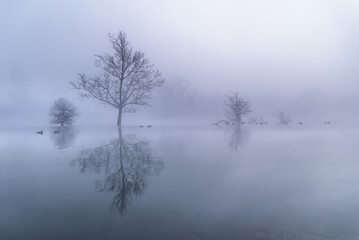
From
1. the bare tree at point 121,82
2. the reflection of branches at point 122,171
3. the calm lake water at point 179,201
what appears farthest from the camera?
the bare tree at point 121,82

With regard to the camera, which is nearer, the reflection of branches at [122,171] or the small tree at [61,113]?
the reflection of branches at [122,171]

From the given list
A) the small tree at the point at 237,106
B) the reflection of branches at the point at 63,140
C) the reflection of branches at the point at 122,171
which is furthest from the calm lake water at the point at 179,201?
the small tree at the point at 237,106

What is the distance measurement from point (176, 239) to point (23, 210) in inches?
58.9

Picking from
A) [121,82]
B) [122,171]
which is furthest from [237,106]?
[122,171]

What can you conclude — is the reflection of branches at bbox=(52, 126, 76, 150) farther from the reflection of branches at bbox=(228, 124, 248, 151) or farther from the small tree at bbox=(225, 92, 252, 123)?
the small tree at bbox=(225, 92, 252, 123)

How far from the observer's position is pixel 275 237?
175cm

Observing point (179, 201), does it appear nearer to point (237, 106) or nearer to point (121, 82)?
point (121, 82)

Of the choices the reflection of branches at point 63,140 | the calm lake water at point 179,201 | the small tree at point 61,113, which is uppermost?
the small tree at point 61,113

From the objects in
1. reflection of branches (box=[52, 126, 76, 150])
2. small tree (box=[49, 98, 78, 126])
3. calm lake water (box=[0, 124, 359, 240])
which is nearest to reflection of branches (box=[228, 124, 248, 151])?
calm lake water (box=[0, 124, 359, 240])

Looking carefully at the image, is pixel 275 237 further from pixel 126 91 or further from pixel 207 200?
pixel 126 91

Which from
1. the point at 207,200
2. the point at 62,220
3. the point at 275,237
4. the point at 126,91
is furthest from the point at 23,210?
the point at 126,91

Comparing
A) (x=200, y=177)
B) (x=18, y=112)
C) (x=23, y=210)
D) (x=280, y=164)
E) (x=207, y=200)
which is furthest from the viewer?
(x=18, y=112)

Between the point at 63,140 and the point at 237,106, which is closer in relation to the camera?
the point at 63,140

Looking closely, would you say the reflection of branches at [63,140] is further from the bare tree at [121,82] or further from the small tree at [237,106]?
the small tree at [237,106]
